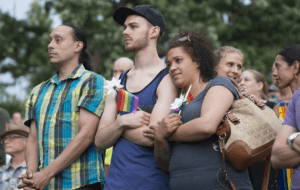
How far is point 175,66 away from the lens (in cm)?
315

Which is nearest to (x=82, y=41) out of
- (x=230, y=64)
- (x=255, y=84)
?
(x=230, y=64)

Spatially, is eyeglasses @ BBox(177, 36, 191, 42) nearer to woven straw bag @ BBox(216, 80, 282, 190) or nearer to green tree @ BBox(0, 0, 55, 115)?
woven straw bag @ BBox(216, 80, 282, 190)

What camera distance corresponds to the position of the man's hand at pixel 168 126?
9.36 feet

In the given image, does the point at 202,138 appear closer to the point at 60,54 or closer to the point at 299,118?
the point at 299,118

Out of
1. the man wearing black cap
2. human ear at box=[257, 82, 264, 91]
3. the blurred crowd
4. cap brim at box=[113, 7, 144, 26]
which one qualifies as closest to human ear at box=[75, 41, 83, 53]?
the blurred crowd

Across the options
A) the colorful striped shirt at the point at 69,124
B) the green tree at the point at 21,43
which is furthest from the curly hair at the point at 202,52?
the green tree at the point at 21,43

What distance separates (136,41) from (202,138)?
122 cm

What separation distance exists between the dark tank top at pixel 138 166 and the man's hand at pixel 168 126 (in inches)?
12.0

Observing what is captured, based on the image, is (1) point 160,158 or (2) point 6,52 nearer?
(1) point 160,158

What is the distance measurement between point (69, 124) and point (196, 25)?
13.0 metres

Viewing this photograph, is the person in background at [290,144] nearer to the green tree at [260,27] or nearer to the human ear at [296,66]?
the human ear at [296,66]

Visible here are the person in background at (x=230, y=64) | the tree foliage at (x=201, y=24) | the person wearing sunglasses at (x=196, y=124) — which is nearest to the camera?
the person wearing sunglasses at (x=196, y=124)

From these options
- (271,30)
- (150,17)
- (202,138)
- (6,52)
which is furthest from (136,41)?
(6,52)

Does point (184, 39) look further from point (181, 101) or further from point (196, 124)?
point (196, 124)
